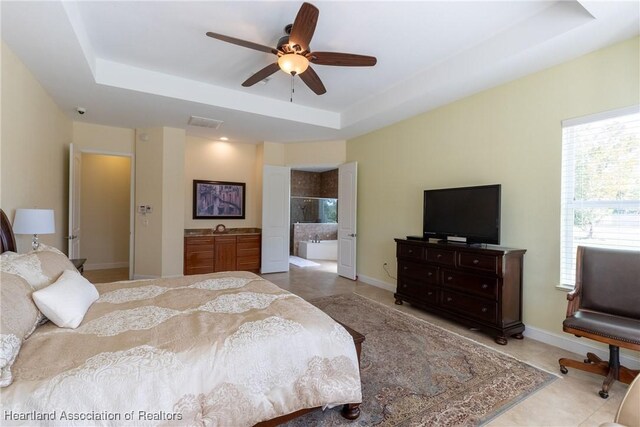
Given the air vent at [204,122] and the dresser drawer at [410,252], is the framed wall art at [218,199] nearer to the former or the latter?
the air vent at [204,122]

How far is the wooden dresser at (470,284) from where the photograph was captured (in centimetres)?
288

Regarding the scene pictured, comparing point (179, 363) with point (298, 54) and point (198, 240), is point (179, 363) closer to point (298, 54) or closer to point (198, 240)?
point (298, 54)

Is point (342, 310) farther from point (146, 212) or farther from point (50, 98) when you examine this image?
point (50, 98)

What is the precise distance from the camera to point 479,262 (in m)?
3.02

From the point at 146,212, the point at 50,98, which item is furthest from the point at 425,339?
the point at 50,98

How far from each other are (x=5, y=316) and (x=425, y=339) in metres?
2.99

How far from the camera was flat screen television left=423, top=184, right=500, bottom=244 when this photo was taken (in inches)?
121

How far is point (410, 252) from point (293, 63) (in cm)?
265

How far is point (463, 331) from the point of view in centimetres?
315

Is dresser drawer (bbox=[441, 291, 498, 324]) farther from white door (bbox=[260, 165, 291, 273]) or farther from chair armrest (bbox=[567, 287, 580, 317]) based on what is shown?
white door (bbox=[260, 165, 291, 273])

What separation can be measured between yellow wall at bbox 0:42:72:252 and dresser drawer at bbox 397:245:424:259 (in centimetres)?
409

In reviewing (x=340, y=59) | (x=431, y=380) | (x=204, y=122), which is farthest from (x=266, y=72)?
(x=431, y=380)

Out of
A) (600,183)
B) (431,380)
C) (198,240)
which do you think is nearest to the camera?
(431,380)

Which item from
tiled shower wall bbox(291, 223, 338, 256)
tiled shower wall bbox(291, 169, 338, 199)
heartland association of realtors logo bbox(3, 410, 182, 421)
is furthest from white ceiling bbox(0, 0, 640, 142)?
tiled shower wall bbox(291, 223, 338, 256)
